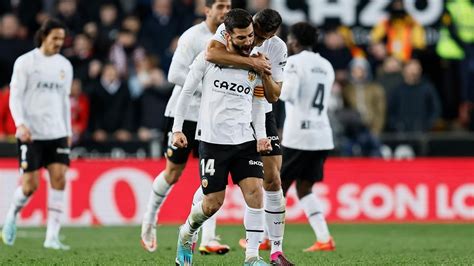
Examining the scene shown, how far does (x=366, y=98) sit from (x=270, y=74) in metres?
11.7

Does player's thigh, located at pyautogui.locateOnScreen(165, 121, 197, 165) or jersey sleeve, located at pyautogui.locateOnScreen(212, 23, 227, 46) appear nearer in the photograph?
jersey sleeve, located at pyautogui.locateOnScreen(212, 23, 227, 46)

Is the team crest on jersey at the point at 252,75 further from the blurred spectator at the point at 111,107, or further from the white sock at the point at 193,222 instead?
the blurred spectator at the point at 111,107

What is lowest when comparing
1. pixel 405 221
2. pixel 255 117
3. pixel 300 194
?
pixel 405 221

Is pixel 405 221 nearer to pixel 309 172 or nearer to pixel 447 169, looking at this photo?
pixel 447 169

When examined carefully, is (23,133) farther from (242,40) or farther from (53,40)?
(242,40)

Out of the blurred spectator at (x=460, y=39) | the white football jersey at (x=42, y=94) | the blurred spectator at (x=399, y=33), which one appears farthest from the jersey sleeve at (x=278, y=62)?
the blurred spectator at (x=460, y=39)

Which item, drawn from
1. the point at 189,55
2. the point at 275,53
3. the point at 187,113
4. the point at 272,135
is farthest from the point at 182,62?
the point at 275,53

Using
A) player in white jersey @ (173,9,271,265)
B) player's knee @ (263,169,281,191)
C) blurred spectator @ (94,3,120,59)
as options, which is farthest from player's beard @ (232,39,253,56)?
blurred spectator @ (94,3,120,59)

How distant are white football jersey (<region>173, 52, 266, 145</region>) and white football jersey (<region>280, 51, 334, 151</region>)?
334 centimetres

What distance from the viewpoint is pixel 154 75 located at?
70.8 feet

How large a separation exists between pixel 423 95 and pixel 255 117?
1156 centimetres

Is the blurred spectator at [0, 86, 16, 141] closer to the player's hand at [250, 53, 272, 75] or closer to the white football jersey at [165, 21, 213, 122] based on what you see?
the white football jersey at [165, 21, 213, 122]

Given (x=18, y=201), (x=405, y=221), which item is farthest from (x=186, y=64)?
(x=405, y=221)

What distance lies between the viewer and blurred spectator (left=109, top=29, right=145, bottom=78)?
22.2 meters
